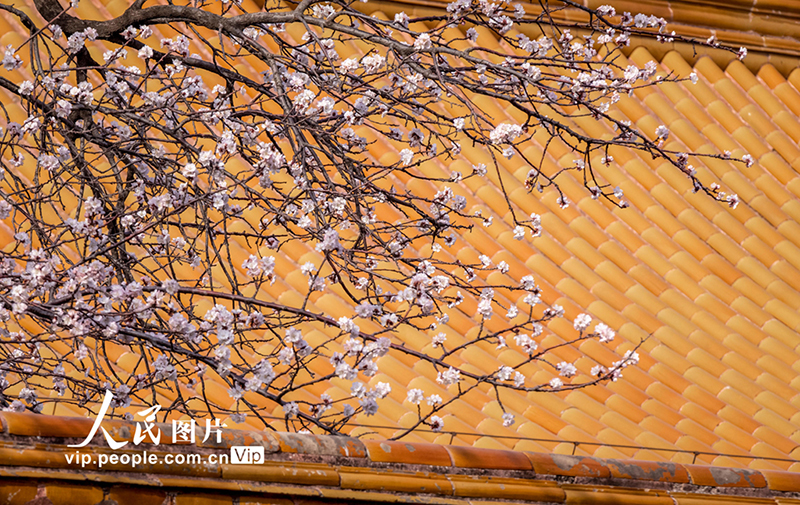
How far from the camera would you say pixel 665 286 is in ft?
13.4

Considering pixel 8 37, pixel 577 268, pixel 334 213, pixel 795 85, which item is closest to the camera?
pixel 334 213

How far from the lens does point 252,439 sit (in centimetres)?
192

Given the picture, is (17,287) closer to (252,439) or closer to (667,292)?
(252,439)

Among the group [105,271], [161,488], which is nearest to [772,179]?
[105,271]

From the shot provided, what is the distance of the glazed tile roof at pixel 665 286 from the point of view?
3521 millimetres

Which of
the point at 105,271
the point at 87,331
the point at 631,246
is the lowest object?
the point at 87,331

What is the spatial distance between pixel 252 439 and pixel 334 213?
1017 millimetres

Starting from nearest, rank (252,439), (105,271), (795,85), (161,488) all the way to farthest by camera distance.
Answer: (161,488)
(252,439)
(105,271)
(795,85)

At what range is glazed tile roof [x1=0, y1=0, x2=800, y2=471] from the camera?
3521 millimetres
